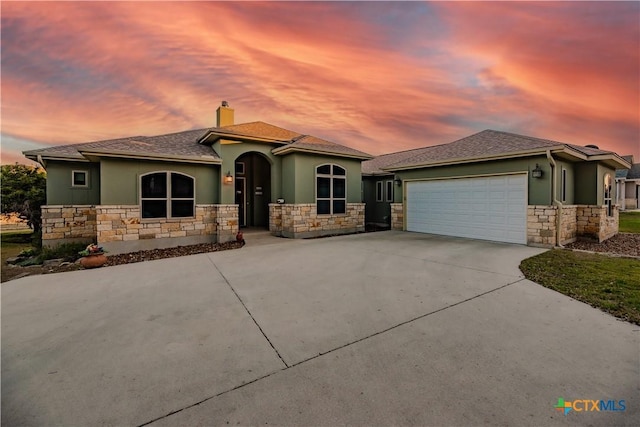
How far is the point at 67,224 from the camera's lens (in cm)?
1002

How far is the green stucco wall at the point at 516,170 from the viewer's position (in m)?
8.41

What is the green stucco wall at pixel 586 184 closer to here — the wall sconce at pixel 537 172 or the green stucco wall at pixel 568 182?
the green stucco wall at pixel 568 182

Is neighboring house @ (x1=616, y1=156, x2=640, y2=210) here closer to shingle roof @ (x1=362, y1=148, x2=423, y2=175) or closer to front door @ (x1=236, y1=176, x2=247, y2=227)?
shingle roof @ (x1=362, y1=148, x2=423, y2=175)

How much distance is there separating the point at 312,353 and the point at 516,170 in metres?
9.42

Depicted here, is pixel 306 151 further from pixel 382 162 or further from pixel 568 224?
pixel 568 224

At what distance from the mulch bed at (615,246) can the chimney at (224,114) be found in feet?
46.0

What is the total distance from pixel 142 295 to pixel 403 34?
31.4 feet

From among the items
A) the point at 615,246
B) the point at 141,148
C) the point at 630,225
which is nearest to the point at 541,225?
the point at 615,246

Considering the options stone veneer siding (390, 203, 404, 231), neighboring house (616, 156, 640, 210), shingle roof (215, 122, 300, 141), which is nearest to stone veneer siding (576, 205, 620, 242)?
stone veneer siding (390, 203, 404, 231)

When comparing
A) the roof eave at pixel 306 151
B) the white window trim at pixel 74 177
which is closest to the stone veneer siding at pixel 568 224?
the roof eave at pixel 306 151

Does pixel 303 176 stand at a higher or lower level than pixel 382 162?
lower

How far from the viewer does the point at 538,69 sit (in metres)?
9.02

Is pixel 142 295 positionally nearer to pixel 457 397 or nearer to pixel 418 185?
pixel 457 397

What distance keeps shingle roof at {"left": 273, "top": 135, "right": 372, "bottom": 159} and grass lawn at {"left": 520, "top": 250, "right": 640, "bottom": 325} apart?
740cm
